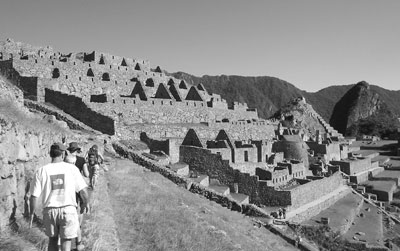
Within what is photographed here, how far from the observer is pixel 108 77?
1094 inches

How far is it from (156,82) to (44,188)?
2721cm

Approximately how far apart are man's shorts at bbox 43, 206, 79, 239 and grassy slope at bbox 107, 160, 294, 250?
8.54ft

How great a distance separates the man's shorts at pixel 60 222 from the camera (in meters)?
4.44

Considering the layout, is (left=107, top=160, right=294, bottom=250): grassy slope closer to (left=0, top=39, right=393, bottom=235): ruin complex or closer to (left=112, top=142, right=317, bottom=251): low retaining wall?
(left=112, top=142, right=317, bottom=251): low retaining wall

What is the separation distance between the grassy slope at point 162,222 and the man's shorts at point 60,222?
A: 8.54 feet

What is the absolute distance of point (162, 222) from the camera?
9.04m

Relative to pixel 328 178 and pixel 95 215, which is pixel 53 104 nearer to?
pixel 95 215

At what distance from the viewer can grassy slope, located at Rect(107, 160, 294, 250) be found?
7.81 m

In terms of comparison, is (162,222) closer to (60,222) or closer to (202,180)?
(60,222)

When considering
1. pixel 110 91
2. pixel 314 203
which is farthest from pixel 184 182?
pixel 110 91

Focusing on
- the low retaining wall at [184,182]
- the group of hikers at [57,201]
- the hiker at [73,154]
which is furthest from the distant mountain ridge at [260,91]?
the group of hikers at [57,201]

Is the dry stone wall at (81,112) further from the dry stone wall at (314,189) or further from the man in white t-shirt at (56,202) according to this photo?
the man in white t-shirt at (56,202)

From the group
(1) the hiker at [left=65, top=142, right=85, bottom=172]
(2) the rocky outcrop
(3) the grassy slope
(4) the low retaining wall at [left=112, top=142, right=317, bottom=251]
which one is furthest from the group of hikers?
(2) the rocky outcrop

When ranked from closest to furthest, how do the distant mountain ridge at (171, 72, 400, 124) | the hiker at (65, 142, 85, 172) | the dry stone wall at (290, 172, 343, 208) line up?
the hiker at (65, 142, 85, 172) → the dry stone wall at (290, 172, 343, 208) → the distant mountain ridge at (171, 72, 400, 124)
